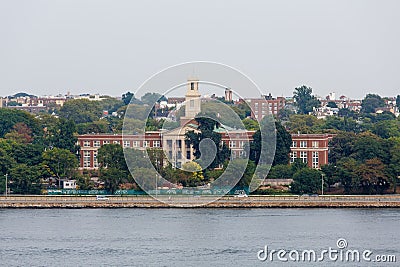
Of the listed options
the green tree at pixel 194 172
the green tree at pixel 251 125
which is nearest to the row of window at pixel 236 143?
the green tree at pixel 251 125

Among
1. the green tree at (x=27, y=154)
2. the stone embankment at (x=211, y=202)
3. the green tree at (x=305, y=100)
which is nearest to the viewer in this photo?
the stone embankment at (x=211, y=202)

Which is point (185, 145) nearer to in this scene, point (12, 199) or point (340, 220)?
point (12, 199)

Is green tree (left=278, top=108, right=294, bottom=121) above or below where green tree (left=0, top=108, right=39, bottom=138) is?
above

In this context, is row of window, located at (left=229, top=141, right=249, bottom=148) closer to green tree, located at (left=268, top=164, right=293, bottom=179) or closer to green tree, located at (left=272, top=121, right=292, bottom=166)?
green tree, located at (left=272, top=121, right=292, bottom=166)

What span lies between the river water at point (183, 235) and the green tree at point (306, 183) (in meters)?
4.00

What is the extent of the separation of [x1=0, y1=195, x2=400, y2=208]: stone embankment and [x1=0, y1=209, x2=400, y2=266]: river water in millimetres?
1272

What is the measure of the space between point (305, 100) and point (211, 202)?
64771 mm

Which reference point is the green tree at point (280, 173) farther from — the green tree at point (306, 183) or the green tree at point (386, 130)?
the green tree at point (386, 130)

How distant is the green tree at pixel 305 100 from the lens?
11188 centimetres

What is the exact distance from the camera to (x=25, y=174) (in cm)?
5241

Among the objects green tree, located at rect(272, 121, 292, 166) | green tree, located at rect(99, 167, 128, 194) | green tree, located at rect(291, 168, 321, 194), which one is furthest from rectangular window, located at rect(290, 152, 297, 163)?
green tree, located at rect(99, 167, 128, 194)

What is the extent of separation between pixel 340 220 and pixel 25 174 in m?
13.8

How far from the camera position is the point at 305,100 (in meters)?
114

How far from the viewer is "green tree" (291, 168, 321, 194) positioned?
172ft
